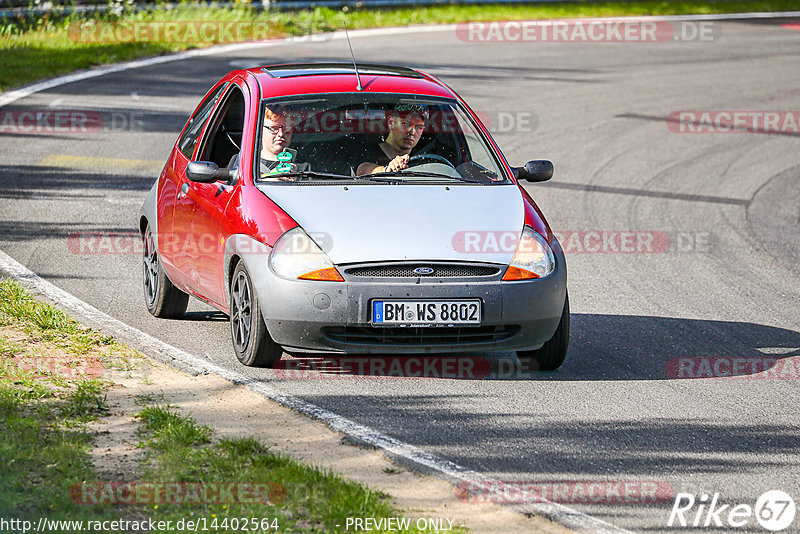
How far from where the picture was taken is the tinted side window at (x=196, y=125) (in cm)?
874

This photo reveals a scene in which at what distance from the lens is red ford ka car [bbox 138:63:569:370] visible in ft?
22.6

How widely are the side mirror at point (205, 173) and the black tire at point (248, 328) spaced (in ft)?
2.12

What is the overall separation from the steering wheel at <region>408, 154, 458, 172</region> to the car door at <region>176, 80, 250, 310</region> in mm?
1145

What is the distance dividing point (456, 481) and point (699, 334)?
3590 mm

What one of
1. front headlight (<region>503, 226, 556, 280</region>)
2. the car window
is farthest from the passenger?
front headlight (<region>503, 226, 556, 280</region>)

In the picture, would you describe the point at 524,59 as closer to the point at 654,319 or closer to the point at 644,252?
the point at 644,252

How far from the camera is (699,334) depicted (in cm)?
855

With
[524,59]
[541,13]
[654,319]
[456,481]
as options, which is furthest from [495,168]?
[541,13]

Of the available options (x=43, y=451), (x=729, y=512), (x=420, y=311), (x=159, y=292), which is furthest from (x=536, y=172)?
(x=43, y=451)

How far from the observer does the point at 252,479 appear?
17.4ft

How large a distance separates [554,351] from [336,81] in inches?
95.6

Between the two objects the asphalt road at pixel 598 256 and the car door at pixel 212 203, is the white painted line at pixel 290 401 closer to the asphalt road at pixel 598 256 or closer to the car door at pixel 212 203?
the asphalt road at pixel 598 256

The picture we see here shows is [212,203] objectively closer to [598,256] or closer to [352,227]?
[352,227]

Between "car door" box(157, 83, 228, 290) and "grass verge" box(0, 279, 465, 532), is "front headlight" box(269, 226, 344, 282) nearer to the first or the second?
"grass verge" box(0, 279, 465, 532)
